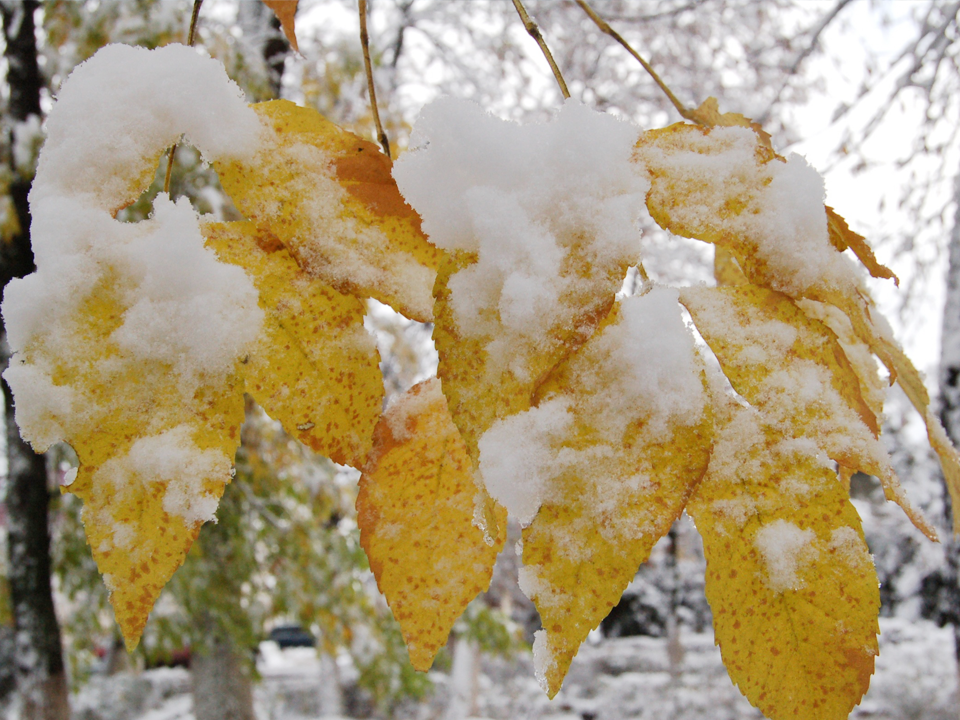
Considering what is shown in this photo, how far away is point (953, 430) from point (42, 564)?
2.81m

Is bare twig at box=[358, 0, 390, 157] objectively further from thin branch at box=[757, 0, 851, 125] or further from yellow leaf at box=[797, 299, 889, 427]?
thin branch at box=[757, 0, 851, 125]

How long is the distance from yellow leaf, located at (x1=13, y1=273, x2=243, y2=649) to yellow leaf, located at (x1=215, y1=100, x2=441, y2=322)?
0.06 m

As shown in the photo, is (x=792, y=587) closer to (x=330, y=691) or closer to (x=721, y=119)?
(x=721, y=119)

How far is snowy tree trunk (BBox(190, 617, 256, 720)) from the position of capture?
3447 mm

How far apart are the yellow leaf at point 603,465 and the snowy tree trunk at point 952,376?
2.08 meters

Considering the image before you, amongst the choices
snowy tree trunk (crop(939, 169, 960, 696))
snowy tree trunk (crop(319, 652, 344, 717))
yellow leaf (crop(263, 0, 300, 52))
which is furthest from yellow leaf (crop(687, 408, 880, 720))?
snowy tree trunk (crop(319, 652, 344, 717))

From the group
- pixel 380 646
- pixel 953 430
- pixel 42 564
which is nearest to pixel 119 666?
pixel 380 646

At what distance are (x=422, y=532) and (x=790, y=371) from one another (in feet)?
0.53

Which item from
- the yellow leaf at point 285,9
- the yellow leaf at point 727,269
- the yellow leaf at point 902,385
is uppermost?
the yellow leaf at point 285,9

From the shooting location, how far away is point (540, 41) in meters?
0.35

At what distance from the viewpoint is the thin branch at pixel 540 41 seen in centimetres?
31

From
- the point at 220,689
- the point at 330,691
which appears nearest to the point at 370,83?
the point at 220,689

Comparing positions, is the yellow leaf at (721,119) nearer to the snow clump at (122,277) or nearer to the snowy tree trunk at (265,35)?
the snow clump at (122,277)

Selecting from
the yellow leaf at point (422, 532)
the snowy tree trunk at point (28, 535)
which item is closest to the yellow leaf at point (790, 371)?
the yellow leaf at point (422, 532)
